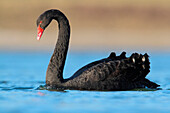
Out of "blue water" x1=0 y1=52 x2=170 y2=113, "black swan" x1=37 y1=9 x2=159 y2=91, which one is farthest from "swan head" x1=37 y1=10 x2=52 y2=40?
"blue water" x1=0 y1=52 x2=170 y2=113

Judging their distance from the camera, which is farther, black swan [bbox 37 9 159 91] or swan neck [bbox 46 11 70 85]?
swan neck [bbox 46 11 70 85]

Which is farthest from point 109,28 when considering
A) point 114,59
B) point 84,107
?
point 84,107

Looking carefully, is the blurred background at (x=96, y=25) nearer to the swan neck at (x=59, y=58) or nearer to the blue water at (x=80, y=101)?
the swan neck at (x=59, y=58)

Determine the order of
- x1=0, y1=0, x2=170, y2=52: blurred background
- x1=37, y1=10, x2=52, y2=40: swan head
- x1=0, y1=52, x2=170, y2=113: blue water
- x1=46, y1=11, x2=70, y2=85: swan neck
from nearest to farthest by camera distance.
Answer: x1=0, y1=52, x2=170, y2=113: blue water → x1=46, y1=11, x2=70, y2=85: swan neck → x1=37, y1=10, x2=52, y2=40: swan head → x1=0, y1=0, x2=170, y2=52: blurred background

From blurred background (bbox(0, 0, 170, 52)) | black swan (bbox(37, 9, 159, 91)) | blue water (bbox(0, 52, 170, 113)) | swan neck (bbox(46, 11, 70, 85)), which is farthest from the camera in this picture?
blurred background (bbox(0, 0, 170, 52))

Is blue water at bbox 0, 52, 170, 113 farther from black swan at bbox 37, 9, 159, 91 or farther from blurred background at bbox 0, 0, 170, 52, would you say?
blurred background at bbox 0, 0, 170, 52

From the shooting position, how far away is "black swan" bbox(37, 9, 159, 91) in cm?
746

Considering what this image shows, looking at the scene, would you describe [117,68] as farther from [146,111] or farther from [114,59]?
[146,111]

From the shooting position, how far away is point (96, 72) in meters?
7.48

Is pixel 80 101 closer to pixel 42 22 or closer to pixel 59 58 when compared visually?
pixel 59 58

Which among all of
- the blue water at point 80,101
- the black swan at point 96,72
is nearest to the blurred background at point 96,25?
A: the black swan at point 96,72

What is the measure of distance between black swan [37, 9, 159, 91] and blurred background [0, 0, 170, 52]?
11.8 m

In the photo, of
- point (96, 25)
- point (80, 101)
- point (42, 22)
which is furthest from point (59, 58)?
point (96, 25)

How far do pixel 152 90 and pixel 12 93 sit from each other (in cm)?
222
